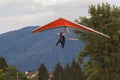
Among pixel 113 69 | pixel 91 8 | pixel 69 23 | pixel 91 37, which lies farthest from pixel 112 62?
pixel 69 23

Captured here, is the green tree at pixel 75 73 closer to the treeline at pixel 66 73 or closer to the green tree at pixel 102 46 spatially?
the treeline at pixel 66 73

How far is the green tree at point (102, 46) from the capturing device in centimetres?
5441

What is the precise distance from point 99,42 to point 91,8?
511cm

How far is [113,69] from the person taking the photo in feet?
180

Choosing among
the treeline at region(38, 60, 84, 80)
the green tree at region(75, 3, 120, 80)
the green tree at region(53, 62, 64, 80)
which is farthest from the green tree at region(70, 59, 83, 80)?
the green tree at region(75, 3, 120, 80)

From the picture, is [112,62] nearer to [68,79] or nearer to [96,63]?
[96,63]

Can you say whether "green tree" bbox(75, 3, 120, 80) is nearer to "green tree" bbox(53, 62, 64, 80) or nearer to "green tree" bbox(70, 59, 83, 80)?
"green tree" bbox(70, 59, 83, 80)

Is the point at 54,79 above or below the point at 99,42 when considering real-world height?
below

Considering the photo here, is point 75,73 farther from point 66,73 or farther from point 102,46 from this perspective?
point 102,46

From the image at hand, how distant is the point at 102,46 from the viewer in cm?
5541

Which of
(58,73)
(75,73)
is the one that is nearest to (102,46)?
(75,73)

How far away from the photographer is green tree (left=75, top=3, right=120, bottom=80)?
178ft

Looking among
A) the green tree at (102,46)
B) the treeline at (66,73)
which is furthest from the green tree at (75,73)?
the green tree at (102,46)

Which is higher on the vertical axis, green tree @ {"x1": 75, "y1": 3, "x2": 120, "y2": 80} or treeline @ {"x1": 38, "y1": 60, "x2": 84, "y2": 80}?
green tree @ {"x1": 75, "y1": 3, "x2": 120, "y2": 80}
